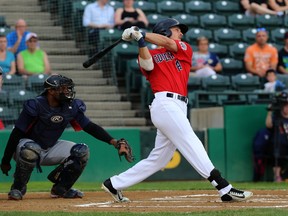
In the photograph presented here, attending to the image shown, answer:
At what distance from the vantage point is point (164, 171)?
13906 mm

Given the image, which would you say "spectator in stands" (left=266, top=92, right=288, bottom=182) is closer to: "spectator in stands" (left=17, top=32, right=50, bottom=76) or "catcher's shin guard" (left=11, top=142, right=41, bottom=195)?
"spectator in stands" (left=17, top=32, right=50, bottom=76)

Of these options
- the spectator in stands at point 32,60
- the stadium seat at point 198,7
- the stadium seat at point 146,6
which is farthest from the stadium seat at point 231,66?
the spectator in stands at point 32,60

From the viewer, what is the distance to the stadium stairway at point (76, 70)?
48.8 ft

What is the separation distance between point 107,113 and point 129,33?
6566mm

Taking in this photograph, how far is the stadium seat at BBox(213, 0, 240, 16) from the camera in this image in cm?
1811

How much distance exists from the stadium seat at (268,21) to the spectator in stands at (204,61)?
235cm

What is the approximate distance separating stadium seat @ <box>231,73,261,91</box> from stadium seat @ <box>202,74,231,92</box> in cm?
17

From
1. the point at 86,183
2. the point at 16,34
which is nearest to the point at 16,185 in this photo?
the point at 86,183

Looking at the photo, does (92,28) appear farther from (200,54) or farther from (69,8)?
(200,54)

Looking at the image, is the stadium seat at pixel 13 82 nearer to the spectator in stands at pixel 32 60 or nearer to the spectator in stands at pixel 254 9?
the spectator in stands at pixel 32 60

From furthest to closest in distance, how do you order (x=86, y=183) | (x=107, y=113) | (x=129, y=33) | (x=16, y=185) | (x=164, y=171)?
1. (x=107, y=113)
2. (x=164, y=171)
3. (x=86, y=183)
4. (x=16, y=185)
5. (x=129, y=33)

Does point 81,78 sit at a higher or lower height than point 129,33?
lower

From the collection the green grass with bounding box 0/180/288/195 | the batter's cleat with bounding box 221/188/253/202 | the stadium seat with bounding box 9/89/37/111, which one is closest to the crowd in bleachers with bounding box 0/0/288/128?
the stadium seat with bounding box 9/89/37/111

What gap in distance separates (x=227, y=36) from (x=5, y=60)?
15.8ft
